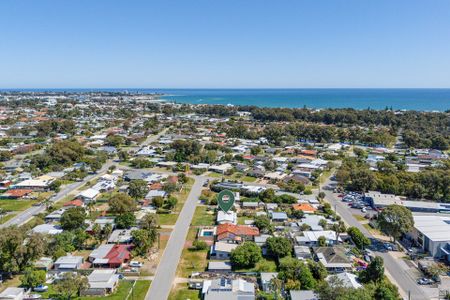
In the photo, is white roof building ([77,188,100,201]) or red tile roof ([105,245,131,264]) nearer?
red tile roof ([105,245,131,264])

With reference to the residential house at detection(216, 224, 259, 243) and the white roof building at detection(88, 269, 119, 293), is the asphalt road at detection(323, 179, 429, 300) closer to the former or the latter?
the residential house at detection(216, 224, 259, 243)

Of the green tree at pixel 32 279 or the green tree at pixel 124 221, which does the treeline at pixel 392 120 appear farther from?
the green tree at pixel 32 279

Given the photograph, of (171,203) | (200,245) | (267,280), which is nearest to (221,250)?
(200,245)

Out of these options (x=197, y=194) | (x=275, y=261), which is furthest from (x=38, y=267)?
(x=197, y=194)

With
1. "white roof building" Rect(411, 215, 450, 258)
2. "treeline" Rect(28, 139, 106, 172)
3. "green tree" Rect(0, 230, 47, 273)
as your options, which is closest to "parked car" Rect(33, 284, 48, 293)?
"green tree" Rect(0, 230, 47, 273)

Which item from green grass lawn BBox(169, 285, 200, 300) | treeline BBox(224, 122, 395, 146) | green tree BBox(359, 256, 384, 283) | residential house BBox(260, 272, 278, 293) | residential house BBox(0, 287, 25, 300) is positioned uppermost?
treeline BBox(224, 122, 395, 146)

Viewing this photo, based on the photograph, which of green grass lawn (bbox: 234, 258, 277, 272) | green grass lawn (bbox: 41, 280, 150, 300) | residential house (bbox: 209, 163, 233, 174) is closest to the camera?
green grass lawn (bbox: 41, 280, 150, 300)

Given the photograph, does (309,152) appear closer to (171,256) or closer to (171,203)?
(171,203)
